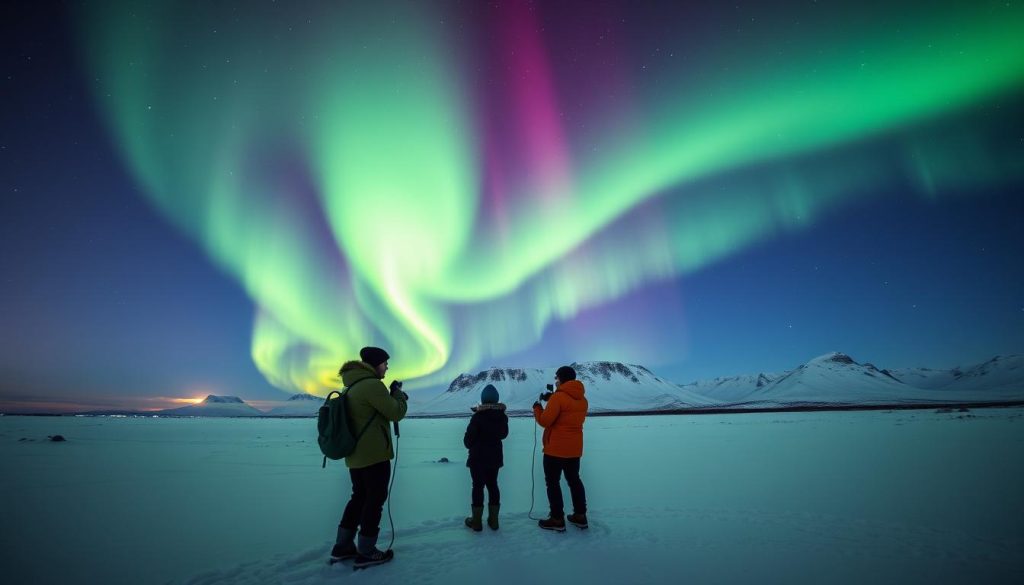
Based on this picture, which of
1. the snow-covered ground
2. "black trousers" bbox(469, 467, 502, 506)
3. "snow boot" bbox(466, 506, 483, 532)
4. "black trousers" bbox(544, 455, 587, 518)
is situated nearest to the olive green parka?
the snow-covered ground

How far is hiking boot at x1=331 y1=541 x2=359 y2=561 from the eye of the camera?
5.81 m

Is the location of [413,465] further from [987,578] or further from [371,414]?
[987,578]

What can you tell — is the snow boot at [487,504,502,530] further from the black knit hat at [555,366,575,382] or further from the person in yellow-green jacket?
the black knit hat at [555,366,575,382]

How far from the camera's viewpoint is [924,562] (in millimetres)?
5645

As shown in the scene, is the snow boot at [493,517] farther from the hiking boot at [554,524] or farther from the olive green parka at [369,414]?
the olive green parka at [369,414]

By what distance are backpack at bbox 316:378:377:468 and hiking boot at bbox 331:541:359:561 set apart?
1125mm

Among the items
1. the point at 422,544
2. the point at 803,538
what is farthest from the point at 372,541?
the point at 803,538

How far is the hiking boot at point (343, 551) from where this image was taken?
581cm

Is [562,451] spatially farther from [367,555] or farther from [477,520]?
[367,555]

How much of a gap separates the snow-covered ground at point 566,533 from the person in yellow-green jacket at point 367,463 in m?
0.23

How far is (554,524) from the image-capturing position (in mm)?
7180

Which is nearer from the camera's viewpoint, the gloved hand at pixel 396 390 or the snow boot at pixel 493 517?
the gloved hand at pixel 396 390

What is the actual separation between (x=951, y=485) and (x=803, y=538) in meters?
6.68

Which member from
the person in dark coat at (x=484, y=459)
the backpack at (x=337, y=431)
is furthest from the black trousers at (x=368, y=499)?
the person in dark coat at (x=484, y=459)
